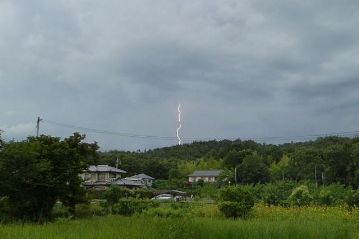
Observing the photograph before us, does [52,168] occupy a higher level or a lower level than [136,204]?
higher

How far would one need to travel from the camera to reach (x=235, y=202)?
85.7 ft

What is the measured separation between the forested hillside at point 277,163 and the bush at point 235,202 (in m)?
55.2

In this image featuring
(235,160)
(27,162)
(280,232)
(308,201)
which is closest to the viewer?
(280,232)

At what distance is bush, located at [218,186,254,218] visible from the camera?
2586 centimetres

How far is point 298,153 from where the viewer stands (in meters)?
92.4

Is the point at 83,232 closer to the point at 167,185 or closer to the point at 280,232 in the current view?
the point at 280,232

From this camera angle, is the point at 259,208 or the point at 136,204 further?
the point at 136,204

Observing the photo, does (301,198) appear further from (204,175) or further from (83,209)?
(204,175)

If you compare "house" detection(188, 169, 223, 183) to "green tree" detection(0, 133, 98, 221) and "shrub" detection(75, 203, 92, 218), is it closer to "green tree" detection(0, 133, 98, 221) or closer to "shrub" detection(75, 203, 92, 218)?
"shrub" detection(75, 203, 92, 218)

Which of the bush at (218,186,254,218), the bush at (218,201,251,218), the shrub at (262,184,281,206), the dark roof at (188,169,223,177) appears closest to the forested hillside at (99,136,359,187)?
the dark roof at (188,169,223,177)

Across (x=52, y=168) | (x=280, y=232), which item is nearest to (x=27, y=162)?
(x=52, y=168)

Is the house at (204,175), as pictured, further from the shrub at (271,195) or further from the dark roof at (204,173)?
the shrub at (271,195)

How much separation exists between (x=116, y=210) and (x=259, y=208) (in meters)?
8.65

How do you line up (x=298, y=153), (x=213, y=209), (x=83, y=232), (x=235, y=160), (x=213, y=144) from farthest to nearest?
(x=213, y=144)
(x=235, y=160)
(x=298, y=153)
(x=213, y=209)
(x=83, y=232)
